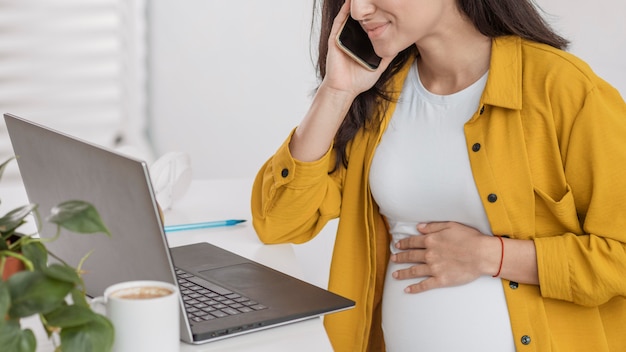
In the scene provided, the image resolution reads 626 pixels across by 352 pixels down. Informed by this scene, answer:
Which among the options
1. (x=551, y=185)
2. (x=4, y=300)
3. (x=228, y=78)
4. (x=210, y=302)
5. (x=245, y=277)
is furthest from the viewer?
(x=228, y=78)

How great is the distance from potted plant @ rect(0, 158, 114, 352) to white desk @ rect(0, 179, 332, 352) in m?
0.31

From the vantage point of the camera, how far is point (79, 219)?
71 centimetres

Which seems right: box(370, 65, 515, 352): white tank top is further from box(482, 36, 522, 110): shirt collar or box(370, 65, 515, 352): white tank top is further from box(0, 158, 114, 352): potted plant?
box(0, 158, 114, 352): potted plant

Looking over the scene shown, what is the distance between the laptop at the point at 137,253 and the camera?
0.89 metres

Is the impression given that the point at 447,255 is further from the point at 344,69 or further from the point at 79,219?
the point at 79,219

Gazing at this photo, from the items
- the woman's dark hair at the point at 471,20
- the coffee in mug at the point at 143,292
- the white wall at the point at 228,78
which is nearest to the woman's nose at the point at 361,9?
the woman's dark hair at the point at 471,20

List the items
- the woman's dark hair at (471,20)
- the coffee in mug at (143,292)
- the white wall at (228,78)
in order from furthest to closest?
the white wall at (228,78) → the woman's dark hair at (471,20) → the coffee in mug at (143,292)

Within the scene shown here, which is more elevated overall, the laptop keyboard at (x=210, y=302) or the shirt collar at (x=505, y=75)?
the shirt collar at (x=505, y=75)

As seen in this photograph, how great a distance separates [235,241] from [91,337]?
0.85 m

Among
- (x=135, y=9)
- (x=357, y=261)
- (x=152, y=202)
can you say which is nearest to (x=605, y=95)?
(x=357, y=261)

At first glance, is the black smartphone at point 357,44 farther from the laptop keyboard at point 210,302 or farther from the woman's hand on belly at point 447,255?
the laptop keyboard at point 210,302

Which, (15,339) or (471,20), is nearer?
(15,339)

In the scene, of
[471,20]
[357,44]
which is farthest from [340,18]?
[471,20]

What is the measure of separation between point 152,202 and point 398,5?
70 cm
